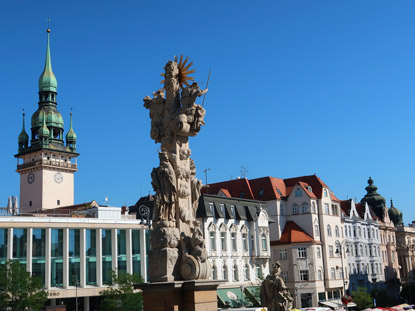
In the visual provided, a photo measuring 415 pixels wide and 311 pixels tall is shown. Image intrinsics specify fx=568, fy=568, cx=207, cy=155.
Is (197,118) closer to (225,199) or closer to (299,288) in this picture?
(225,199)

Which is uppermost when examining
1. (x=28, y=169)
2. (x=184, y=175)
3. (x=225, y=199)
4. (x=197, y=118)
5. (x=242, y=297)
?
(x=28, y=169)

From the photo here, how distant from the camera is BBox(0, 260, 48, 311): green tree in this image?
3762 centimetres

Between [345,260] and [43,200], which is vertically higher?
[43,200]

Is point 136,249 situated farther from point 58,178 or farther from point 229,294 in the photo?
point 58,178

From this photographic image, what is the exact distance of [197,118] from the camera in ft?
42.0

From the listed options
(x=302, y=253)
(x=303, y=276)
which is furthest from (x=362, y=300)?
(x=302, y=253)

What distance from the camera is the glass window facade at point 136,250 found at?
183 feet

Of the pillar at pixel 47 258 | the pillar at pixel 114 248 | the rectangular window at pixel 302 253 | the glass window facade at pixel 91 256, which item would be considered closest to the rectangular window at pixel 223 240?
the pillar at pixel 114 248

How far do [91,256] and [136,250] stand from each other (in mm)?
4908

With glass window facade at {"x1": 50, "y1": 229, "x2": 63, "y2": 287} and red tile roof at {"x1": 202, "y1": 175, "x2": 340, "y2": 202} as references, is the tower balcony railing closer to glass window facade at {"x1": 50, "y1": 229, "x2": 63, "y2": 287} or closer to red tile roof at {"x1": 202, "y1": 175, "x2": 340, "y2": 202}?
red tile roof at {"x1": 202, "y1": 175, "x2": 340, "y2": 202}

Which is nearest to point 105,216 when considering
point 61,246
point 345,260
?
point 61,246

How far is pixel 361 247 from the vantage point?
2936 inches

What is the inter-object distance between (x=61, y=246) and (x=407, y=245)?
7087 cm

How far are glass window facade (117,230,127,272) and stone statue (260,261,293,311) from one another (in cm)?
4048
